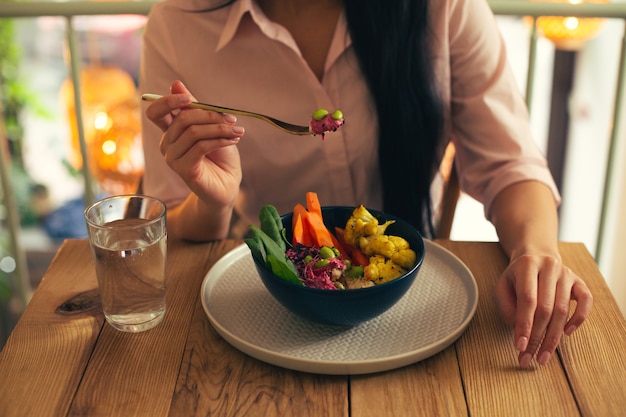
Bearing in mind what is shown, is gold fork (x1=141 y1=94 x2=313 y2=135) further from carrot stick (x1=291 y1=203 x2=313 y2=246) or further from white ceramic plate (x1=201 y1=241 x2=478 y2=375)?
white ceramic plate (x1=201 y1=241 x2=478 y2=375)

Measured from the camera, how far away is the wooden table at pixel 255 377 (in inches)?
30.7

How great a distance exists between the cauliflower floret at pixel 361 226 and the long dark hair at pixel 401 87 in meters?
0.44

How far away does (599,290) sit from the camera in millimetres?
1027

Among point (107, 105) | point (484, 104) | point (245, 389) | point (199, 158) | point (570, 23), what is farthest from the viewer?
point (107, 105)

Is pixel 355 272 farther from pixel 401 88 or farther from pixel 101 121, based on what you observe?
pixel 101 121

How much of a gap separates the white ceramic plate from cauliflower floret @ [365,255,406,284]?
8cm

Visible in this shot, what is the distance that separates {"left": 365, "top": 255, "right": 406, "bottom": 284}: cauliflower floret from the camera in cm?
87

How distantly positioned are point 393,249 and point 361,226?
70 mm

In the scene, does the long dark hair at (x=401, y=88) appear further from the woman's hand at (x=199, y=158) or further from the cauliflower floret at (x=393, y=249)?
the cauliflower floret at (x=393, y=249)

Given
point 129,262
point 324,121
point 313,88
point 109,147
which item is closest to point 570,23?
point 313,88

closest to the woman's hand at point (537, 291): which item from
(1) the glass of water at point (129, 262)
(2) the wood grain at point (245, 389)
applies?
(2) the wood grain at point (245, 389)

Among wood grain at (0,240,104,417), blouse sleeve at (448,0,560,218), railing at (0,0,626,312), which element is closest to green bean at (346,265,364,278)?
wood grain at (0,240,104,417)

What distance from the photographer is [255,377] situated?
32.8 inches

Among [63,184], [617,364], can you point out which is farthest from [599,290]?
[63,184]
